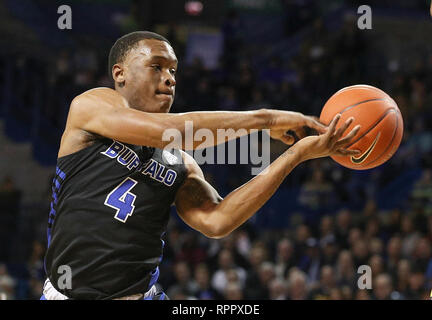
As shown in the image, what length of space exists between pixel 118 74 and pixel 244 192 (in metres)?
0.98

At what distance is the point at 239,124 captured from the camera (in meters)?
3.06

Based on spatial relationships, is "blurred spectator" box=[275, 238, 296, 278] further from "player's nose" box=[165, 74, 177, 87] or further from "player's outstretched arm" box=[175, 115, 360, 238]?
"player's nose" box=[165, 74, 177, 87]

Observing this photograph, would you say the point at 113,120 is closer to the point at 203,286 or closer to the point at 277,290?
the point at 277,290

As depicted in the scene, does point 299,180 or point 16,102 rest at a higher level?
point 16,102

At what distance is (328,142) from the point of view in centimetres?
308

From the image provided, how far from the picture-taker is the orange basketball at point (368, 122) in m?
3.31

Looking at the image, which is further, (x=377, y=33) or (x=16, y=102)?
(x=377, y=33)

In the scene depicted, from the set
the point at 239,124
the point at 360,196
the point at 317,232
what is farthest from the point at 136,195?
the point at 360,196

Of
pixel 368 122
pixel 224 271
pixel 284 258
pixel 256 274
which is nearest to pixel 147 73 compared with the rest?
pixel 368 122

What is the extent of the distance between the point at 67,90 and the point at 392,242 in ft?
22.5

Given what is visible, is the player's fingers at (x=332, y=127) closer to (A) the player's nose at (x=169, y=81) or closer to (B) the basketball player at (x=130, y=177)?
(B) the basketball player at (x=130, y=177)

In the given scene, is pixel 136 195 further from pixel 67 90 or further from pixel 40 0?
pixel 40 0

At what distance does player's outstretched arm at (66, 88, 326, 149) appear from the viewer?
297 cm

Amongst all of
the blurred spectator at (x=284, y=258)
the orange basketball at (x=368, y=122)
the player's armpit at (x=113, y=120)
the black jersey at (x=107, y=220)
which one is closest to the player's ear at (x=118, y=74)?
the player's armpit at (x=113, y=120)
